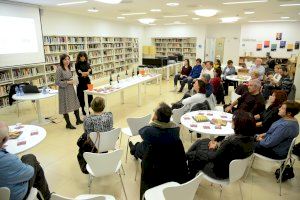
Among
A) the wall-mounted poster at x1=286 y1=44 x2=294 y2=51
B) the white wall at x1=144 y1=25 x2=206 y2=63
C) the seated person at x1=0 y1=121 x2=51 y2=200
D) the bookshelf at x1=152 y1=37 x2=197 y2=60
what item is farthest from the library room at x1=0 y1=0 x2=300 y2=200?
the bookshelf at x1=152 y1=37 x2=197 y2=60

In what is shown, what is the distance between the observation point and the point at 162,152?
2.18 meters

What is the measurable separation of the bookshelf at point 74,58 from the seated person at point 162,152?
5478mm

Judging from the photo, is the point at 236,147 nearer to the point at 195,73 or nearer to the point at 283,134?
the point at 283,134

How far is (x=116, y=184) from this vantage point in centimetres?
294

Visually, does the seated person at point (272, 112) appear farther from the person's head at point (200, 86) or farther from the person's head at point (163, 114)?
the person's head at point (163, 114)

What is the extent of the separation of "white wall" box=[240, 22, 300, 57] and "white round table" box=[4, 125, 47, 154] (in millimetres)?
12847

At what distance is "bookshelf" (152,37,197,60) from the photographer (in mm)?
14000

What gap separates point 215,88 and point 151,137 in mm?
4191

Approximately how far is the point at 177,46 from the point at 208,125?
39.0 ft

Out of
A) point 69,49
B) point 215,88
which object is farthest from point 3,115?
point 215,88

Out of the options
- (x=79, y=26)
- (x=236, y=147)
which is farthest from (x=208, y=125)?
(x=79, y=26)

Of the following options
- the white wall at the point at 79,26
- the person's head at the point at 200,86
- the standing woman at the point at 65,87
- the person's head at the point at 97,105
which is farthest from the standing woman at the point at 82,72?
the white wall at the point at 79,26

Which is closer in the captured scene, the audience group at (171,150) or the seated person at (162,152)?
the audience group at (171,150)

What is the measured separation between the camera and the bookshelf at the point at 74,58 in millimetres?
6387
